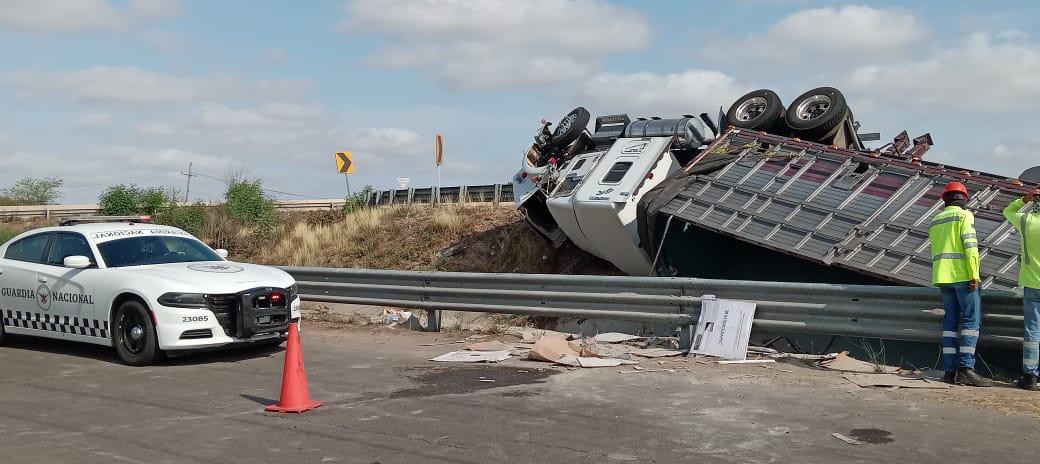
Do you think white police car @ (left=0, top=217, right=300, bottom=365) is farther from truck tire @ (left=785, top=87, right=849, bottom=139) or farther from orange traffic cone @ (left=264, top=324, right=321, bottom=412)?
truck tire @ (left=785, top=87, right=849, bottom=139)

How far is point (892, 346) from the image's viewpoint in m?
10.2

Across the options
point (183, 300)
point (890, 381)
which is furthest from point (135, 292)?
point (890, 381)

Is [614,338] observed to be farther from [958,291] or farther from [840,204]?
[958,291]

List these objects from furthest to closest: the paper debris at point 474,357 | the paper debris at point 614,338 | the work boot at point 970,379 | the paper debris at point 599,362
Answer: the paper debris at point 614,338 < the paper debris at point 474,357 < the paper debris at point 599,362 < the work boot at point 970,379

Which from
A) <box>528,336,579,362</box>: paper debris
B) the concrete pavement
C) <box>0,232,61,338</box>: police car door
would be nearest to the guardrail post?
the concrete pavement

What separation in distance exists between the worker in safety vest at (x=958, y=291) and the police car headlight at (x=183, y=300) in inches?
266

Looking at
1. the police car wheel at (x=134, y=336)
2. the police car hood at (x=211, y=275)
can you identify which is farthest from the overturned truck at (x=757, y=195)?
the police car wheel at (x=134, y=336)

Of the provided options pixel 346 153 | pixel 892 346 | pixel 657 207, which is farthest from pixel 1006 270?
pixel 346 153

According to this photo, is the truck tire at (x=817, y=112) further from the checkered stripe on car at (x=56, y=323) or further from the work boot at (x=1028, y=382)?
the checkered stripe on car at (x=56, y=323)

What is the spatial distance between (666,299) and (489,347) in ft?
6.57

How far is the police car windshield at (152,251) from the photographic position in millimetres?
9766

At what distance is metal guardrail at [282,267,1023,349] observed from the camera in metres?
8.21

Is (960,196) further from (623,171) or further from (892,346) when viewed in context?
(623,171)

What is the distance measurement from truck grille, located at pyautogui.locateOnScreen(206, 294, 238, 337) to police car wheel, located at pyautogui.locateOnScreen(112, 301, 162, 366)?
604 millimetres
